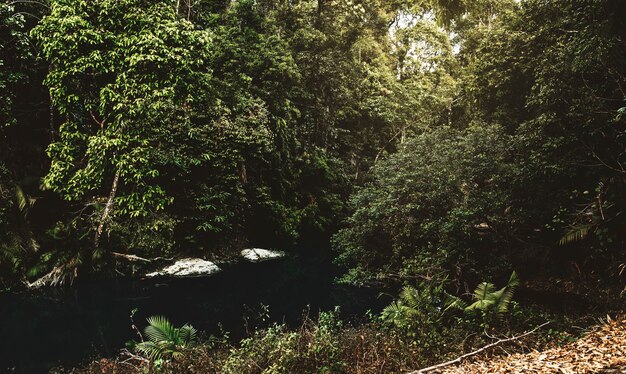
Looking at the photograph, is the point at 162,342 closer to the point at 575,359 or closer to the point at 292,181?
the point at 575,359

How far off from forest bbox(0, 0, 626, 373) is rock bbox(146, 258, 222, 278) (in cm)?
46

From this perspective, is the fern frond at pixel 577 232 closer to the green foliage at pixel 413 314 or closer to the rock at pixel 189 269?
the green foliage at pixel 413 314

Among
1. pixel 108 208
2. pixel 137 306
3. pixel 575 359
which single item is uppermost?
pixel 108 208

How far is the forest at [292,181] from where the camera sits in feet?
26.1

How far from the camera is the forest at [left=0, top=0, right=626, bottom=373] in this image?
26.1ft

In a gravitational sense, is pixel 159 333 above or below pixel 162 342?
above

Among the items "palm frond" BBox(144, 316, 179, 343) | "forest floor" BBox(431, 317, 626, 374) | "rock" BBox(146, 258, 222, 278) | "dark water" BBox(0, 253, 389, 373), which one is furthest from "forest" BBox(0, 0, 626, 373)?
"rock" BBox(146, 258, 222, 278)

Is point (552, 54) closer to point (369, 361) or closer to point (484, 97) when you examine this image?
point (484, 97)

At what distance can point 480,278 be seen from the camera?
11000 mm

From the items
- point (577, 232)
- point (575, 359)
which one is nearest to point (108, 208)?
point (575, 359)

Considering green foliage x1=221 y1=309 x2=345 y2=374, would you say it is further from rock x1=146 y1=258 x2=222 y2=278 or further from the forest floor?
rock x1=146 y1=258 x2=222 y2=278

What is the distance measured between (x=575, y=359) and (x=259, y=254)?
52.5 feet

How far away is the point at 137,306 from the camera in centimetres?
1286

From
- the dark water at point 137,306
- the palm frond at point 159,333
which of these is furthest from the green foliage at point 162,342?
the dark water at point 137,306
